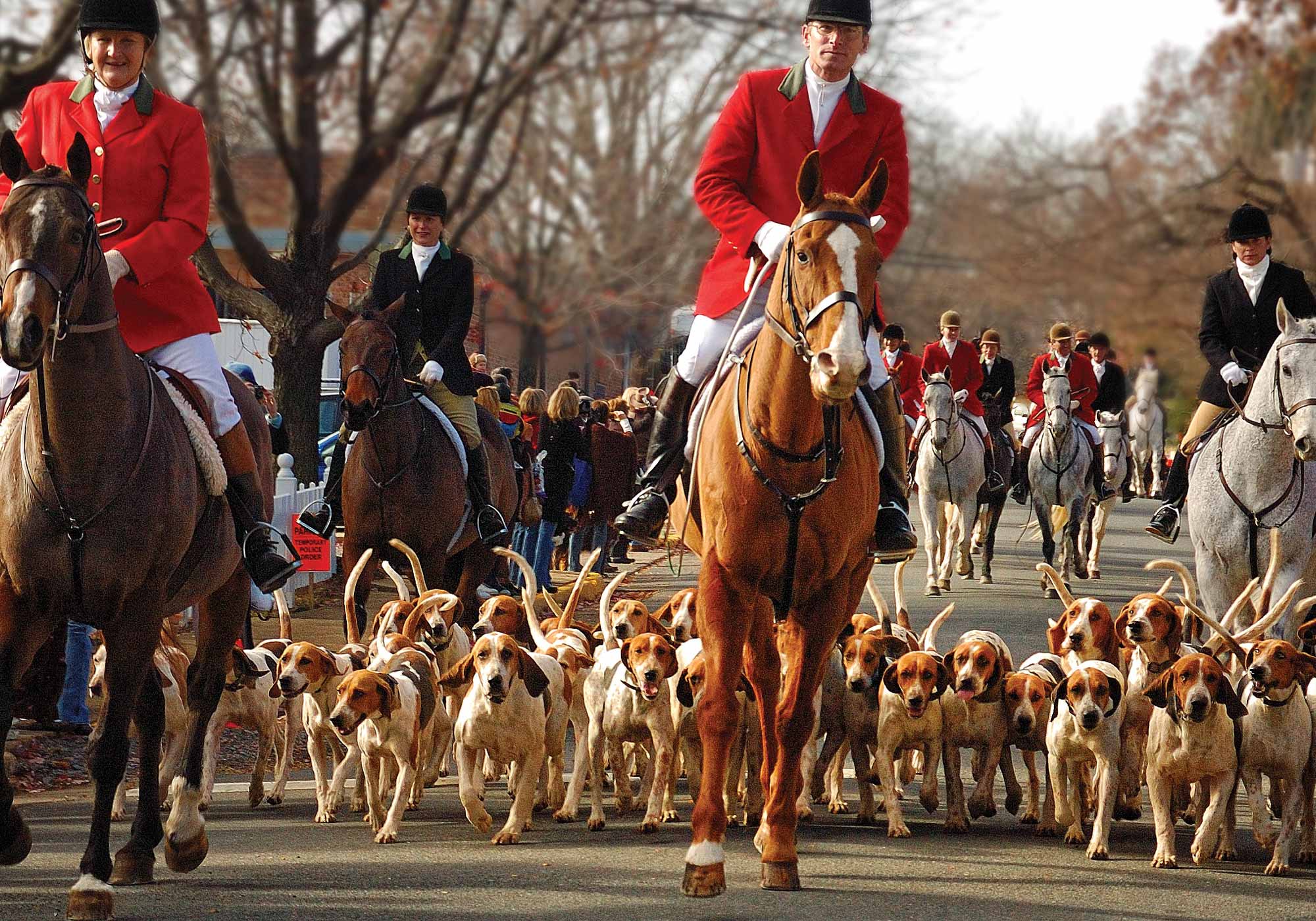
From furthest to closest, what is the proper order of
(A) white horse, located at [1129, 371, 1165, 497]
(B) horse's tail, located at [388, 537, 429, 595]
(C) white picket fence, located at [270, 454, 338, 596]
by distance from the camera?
(A) white horse, located at [1129, 371, 1165, 497] → (C) white picket fence, located at [270, 454, 338, 596] → (B) horse's tail, located at [388, 537, 429, 595]

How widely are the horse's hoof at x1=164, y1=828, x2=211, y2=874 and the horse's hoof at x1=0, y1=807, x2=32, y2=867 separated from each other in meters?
0.68

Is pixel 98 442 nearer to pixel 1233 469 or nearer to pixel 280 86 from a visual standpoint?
pixel 280 86

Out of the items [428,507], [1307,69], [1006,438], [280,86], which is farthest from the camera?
[1006,438]

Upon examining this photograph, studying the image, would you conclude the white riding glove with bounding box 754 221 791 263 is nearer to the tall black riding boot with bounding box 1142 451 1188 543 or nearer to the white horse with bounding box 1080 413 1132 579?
the tall black riding boot with bounding box 1142 451 1188 543

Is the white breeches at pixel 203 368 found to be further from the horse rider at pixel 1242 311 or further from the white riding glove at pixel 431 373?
the horse rider at pixel 1242 311

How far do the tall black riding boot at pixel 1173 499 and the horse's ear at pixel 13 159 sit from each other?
22.4ft

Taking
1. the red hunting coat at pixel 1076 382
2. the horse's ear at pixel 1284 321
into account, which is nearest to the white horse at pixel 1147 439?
the red hunting coat at pixel 1076 382

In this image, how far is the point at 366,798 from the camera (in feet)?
30.6

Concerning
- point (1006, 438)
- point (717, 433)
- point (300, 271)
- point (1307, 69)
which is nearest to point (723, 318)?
point (717, 433)

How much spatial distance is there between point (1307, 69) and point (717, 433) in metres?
13.2

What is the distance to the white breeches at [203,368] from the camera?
7.55 meters

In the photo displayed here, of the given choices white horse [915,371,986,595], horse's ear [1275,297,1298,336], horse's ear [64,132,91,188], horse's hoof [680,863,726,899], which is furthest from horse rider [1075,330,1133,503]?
horse's ear [64,132,91,188]

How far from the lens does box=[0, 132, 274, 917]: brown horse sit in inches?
251

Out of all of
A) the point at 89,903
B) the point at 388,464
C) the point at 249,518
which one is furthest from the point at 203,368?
the point at 388,464
